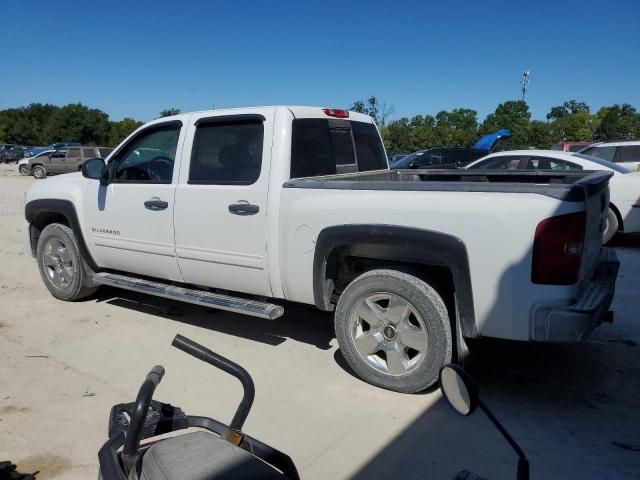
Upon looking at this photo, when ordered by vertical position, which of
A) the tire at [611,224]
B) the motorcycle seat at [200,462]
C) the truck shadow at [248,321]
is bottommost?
the truck shadow at [248,321]

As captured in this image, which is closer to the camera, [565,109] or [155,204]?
[155,204]

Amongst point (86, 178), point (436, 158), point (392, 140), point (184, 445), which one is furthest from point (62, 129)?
point (184, 445)

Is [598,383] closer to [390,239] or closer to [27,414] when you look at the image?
[390,239]

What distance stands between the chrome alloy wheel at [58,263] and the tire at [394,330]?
3418 mm

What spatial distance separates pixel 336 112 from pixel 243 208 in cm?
139

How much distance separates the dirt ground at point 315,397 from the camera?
2951mm

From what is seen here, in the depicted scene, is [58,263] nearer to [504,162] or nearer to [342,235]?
[342,235]

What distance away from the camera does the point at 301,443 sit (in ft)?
10.3

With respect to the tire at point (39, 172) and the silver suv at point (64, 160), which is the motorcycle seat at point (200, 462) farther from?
the tire at point (39, 172)

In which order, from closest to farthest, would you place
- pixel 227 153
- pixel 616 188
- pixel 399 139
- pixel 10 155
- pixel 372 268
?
pixel 372 268
pixel 227 153
pixel 616 188
pixel 10 155
pixel 399 139

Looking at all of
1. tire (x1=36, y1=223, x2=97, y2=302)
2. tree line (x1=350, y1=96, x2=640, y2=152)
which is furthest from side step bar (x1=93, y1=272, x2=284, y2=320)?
tree line (x1=350, y1=96, x2=640, y2=152)

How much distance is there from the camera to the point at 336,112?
4.84 m

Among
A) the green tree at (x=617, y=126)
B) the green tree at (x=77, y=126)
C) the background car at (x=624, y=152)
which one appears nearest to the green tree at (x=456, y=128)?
the green tree at (x=617, y=126)

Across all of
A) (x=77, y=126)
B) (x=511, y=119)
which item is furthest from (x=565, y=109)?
(x=77, y=126)
